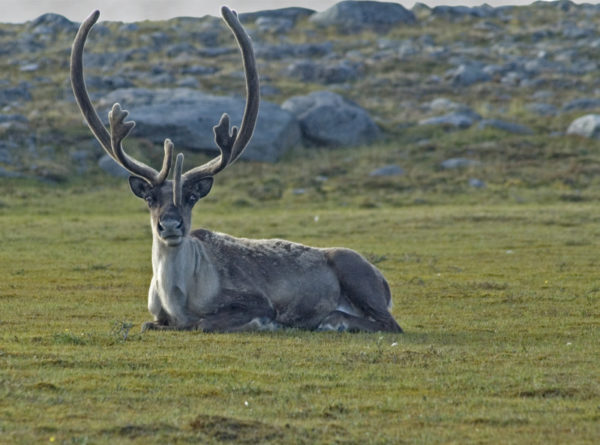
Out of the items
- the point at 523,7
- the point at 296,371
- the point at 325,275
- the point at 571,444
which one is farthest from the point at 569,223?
the point at 523,7

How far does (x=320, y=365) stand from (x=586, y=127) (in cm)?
4631

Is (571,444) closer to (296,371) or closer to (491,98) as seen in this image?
(296,371)

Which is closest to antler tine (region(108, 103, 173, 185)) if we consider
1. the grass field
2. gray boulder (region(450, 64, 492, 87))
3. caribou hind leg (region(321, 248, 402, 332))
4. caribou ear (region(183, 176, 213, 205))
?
caribou ear (region(183, 176, 213, 205))

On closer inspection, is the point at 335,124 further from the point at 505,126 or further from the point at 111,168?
the point at 111,168

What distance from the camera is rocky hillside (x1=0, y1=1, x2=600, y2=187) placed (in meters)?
51.3

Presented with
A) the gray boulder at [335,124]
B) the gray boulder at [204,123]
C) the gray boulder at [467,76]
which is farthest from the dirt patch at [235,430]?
the gray boulder at [467,76]

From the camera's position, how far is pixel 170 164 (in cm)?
1414

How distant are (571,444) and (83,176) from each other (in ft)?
127

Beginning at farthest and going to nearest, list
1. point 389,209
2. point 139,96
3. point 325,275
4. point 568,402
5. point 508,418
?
point 139,96, point 389,209, point 325,275, point 568,402, point 508,418

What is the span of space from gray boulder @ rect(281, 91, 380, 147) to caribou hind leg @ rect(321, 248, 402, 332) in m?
39.6

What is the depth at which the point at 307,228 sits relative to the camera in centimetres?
3275

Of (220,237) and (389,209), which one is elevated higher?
(220,237)

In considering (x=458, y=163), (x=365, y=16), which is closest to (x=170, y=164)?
(x=458, y=163)

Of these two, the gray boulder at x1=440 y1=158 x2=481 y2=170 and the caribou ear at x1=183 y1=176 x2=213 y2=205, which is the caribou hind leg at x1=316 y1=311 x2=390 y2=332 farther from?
the gray boulder at x1=440 y1=158 x2=481 y2=170
